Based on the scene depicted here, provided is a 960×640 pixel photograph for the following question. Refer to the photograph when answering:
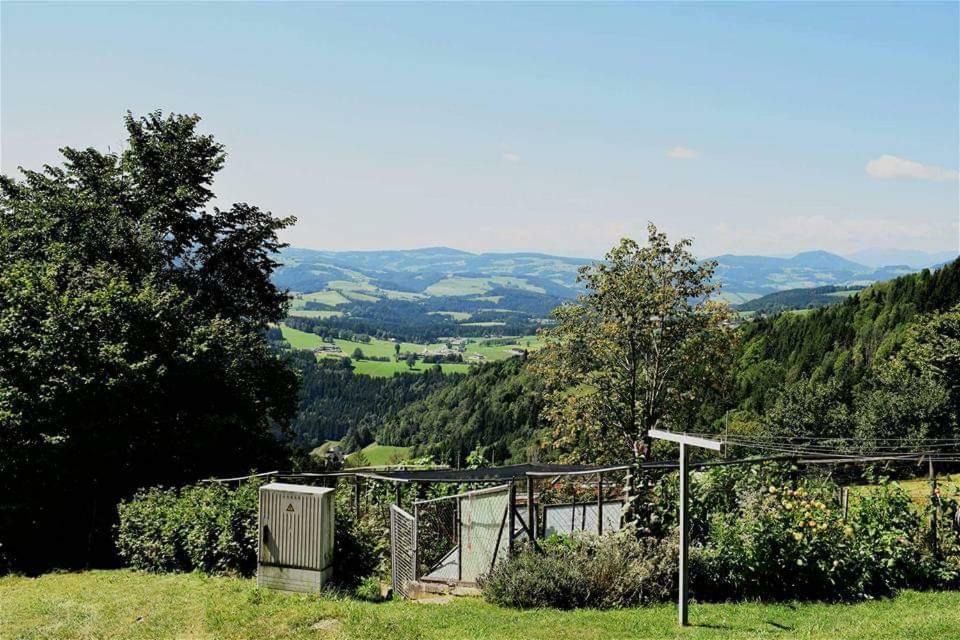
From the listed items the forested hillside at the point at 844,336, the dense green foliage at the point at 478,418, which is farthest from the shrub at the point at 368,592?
the dense green foliage at the point at 478,418

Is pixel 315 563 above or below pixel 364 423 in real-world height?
above

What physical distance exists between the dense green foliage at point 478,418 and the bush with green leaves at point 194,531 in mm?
67323

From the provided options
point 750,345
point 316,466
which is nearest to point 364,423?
point 750,345

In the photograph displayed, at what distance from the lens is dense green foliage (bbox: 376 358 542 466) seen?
95875 mm

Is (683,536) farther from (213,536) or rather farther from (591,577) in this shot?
(213,536)

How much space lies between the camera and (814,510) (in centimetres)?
849

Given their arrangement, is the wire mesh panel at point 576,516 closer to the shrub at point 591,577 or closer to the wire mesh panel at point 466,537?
the wire mesh panel at point 466,537

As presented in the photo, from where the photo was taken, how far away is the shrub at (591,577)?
8039 millimetres

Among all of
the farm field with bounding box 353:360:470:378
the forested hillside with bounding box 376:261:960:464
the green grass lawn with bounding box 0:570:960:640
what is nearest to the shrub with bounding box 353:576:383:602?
the green grass lawn with bounding box 0:570:960:640

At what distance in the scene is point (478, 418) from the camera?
109m

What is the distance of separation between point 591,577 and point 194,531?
6.33 meters

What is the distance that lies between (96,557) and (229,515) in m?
6.37

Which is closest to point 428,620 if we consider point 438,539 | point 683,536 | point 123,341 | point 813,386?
point 683,536

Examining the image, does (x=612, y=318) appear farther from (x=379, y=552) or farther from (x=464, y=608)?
(x=464, y=608)
